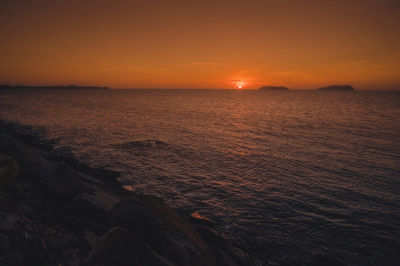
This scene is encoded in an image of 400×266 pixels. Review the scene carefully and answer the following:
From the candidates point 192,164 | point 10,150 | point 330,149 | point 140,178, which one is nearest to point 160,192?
point 140,178

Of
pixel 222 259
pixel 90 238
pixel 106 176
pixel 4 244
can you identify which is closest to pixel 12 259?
pixel 4 244

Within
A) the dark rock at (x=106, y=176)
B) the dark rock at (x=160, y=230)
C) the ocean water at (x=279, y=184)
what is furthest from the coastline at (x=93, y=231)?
the dark rock at (x=106, y=176)

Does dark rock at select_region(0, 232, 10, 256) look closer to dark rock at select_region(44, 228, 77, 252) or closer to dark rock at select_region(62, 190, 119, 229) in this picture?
dark rock at select_region(44, 228, 77, 252)

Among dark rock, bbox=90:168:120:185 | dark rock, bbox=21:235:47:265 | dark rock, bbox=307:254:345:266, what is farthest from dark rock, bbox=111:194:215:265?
dark rock, bbox=90:168:120:185

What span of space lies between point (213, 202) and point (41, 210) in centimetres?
799

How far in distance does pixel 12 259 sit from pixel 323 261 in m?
9.23

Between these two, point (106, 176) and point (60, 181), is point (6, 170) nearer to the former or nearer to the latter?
point (60, 181)

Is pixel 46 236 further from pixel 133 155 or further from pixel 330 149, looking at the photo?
pixel 330 149

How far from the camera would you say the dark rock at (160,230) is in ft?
17.6

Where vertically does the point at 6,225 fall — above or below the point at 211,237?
above

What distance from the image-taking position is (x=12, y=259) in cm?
420

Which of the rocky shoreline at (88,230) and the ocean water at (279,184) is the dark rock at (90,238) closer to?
the rocky shoreline at (88,230)

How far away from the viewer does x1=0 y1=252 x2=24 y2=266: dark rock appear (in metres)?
4.09

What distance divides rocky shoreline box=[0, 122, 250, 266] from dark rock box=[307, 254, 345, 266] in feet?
7.71
